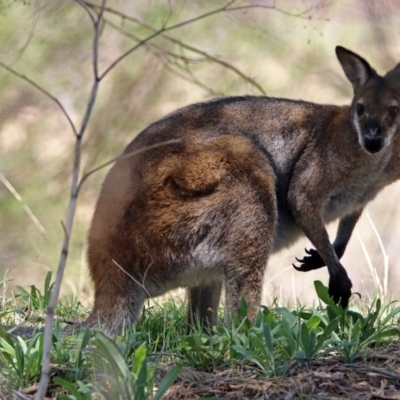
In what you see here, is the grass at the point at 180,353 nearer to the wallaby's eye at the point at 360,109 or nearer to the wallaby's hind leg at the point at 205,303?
the wallaby's hind leg at the point at 205,303

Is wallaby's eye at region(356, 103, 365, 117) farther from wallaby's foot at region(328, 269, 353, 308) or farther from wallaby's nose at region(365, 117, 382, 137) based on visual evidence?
wallaby's foot at region(328, 269, 353, 308)

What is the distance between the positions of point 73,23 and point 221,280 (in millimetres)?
5584

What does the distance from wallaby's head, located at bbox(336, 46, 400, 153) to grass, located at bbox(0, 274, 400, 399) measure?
3.95 feet

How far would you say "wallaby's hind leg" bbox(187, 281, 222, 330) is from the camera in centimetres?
540

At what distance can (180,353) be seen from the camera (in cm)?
428

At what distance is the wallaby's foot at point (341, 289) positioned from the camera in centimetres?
536

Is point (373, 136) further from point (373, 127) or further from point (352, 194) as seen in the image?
point (352, 194)

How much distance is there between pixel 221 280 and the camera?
17.5 ft

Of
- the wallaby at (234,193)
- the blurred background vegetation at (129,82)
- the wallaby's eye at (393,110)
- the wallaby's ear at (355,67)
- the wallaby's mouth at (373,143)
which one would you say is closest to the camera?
the wallaby at (234,193)

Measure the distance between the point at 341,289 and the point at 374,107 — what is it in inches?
45.2

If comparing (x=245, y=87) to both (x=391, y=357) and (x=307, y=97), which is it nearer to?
(x=307, y=97)

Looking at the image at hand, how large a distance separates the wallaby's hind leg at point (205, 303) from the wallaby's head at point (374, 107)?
4.28ft

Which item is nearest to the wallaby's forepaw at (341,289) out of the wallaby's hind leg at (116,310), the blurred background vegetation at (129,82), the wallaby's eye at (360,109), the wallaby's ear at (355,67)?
the wallaby's eye at (360,109)

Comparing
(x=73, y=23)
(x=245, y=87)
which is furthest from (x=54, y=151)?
(x=245, y=87)
